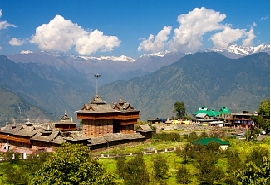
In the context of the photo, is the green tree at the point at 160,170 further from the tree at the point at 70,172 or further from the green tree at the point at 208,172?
the tree at the point at 70,172

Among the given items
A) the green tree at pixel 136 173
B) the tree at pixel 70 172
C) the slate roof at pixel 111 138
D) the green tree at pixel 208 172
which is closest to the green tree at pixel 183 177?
the green tree at pixel 208 172

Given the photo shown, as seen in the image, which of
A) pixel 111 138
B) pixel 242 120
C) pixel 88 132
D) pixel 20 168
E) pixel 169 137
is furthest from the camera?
pixel 242 120

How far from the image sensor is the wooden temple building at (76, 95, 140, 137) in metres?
66.3

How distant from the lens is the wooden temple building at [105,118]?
66312 millimetres

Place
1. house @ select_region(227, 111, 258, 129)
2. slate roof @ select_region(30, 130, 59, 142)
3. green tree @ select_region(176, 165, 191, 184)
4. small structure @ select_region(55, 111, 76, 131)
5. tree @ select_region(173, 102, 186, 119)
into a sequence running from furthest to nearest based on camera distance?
tree @ select_region(173, 102, 186, 119) → house @ select_region(227, 111, 258, 129) → small structure @ select_region(55, 111, 76, 131) → slate roof @ select_region(30, 130, 59, 142) → green tree @ select_region(176, 165, 191, 184)

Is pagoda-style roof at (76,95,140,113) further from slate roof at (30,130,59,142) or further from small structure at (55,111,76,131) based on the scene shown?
slate roof at (30,130,59,142)

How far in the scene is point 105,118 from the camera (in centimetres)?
6712

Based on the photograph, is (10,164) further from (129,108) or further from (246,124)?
(246,124)

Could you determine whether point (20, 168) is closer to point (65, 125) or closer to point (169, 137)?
point (65, 125)

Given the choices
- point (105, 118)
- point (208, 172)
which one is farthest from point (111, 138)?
point (208, 172)

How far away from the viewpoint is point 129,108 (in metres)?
72.8

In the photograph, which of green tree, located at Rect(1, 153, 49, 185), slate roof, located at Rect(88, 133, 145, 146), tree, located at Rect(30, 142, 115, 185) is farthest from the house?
tree, located at Rect(30, 142, 115, 185)

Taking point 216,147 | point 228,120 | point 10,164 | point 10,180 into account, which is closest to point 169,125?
point 228,120

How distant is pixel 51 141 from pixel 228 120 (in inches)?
2440
